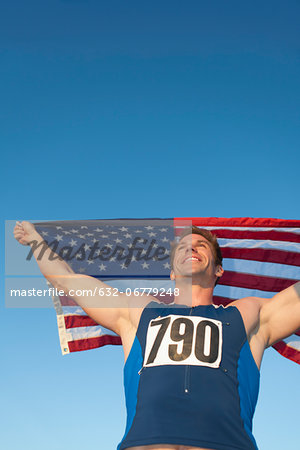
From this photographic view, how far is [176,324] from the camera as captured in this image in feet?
15.7

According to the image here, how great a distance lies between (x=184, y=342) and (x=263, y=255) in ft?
8.87

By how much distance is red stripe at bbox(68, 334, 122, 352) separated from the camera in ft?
21.6

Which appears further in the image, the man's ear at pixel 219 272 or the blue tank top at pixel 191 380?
the man's ear at pixel 219 272

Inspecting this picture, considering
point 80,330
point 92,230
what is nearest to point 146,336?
point 80,330

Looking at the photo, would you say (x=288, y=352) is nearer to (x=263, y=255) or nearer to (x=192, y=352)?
(x=263, y=255)

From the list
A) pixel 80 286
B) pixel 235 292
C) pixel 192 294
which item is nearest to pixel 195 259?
pixel 192 294

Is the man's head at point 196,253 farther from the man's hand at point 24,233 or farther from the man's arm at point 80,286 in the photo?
the man's hand at point 24,233

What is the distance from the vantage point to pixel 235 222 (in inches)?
274

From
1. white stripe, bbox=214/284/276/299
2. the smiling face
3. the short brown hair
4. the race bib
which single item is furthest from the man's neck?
white stripe, bbox=214/284/276/299

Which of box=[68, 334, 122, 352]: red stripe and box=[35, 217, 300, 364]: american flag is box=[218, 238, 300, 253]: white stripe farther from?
box=[68, 334, 122, 352]: red stripe

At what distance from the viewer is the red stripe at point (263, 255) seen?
6.71 meters

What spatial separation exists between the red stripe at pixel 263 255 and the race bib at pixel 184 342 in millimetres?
2211

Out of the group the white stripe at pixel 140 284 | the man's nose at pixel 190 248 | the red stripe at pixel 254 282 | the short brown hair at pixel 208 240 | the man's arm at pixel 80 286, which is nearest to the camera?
the man's arm at pixel 80 286

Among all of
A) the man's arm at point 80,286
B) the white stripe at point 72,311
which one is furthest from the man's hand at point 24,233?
the white stripe at point 72,311
